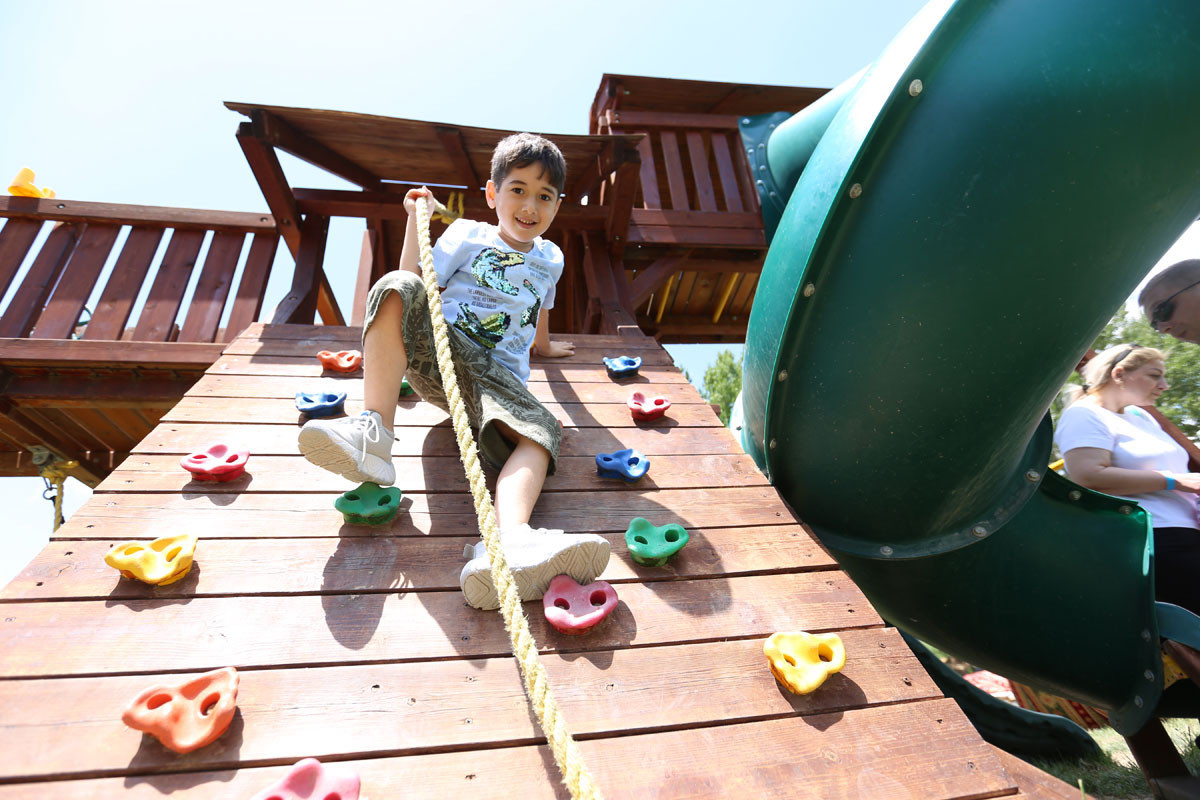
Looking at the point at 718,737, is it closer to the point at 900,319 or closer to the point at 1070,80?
the point at 900,319

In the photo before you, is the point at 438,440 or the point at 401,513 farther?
the point at 438,440

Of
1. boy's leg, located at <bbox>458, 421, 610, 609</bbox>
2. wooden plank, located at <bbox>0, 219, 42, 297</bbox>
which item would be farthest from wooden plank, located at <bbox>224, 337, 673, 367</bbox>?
wooden plank, located at <bbox>0, 219, 42, 297</bbox>

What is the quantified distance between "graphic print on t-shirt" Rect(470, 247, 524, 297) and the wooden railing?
2.07 metres

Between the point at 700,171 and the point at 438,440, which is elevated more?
the point at 700,171

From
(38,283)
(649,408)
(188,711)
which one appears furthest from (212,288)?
(188,711)

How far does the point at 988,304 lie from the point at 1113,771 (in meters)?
3.00

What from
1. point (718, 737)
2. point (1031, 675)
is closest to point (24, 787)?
point (718, 737)

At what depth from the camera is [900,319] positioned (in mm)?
1659

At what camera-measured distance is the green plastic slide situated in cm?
145

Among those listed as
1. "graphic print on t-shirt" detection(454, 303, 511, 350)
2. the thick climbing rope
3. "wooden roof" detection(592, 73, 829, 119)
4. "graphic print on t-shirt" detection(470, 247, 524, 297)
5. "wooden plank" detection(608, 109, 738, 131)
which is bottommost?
the thick climbing rope

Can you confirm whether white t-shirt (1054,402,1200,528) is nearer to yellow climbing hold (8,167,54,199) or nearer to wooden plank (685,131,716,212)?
wooden plank (685,131,716,212)

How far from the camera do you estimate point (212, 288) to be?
3643mm

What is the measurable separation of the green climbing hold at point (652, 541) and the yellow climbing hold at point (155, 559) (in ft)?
3.46

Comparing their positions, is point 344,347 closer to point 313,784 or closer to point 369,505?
point 369,505
